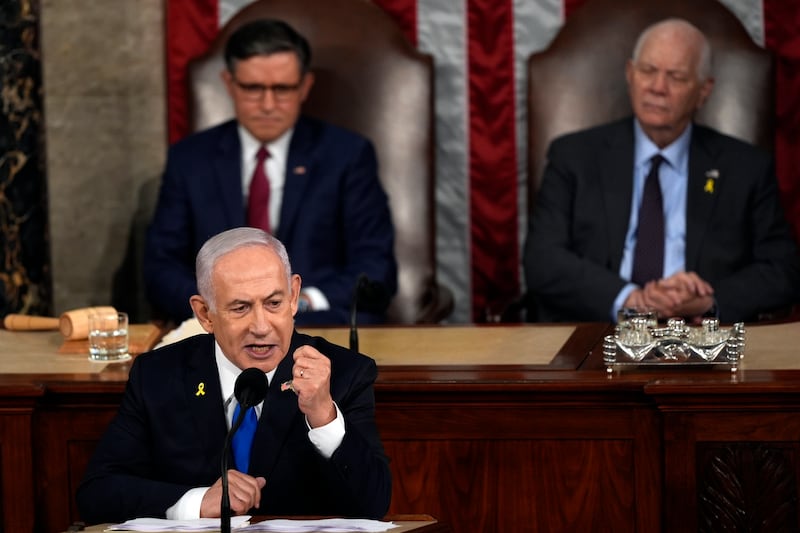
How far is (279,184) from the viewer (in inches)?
219

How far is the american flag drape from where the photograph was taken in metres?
5.96

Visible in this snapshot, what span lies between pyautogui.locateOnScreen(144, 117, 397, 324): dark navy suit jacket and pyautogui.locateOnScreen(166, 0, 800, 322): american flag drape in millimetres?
661

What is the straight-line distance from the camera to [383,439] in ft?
12.0

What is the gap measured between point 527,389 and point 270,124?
2.20 m

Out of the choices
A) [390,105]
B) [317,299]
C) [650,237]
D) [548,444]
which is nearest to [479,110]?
[390,105]

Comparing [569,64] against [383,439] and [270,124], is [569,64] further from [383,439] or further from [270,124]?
[383,439]

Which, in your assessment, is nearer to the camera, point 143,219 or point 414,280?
point 414,280

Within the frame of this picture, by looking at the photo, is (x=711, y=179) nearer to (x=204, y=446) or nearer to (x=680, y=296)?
(x=680, y=296)

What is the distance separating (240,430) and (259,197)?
8.20 feet

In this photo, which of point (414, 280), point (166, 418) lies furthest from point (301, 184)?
point (166, 418)

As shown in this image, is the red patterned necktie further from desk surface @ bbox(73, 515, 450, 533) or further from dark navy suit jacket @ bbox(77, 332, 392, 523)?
desk surface @ bbox(73, 515, 450, 533)

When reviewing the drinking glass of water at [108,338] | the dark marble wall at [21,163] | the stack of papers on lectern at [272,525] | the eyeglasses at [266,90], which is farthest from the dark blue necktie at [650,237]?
the stack of papers on lectern at [272,525]

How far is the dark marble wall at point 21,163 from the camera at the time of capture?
5.42 m

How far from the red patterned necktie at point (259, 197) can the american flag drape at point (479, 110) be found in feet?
2.35
